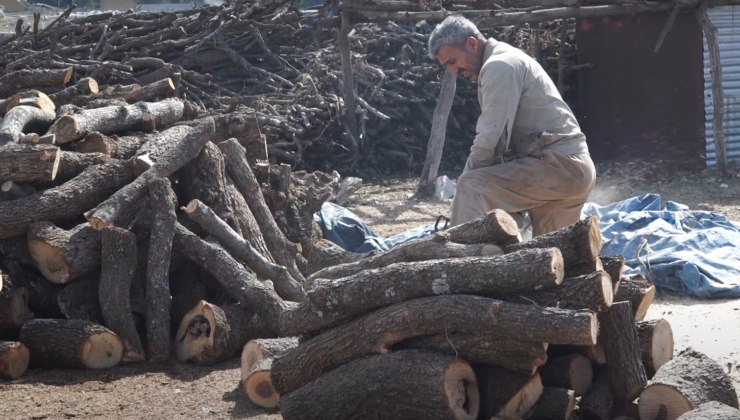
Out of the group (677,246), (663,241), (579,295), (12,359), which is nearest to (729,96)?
(663,241)

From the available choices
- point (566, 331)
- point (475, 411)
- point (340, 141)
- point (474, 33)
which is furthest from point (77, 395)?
point (340, 141)

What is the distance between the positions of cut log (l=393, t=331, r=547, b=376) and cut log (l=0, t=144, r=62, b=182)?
3443 mm


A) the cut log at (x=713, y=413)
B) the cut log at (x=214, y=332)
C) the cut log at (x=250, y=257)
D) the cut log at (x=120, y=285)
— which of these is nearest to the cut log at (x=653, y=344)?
the cut log at (x=713, y=413)

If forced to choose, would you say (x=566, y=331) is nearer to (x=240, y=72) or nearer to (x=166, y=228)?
(x=166, y=228)

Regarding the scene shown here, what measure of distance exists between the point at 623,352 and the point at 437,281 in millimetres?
966

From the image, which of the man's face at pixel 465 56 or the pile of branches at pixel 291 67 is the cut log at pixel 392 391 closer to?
the man's face at pixel 465 56

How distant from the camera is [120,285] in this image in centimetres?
609

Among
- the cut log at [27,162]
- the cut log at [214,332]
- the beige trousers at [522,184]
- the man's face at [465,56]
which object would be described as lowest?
the cut log at [214,332]

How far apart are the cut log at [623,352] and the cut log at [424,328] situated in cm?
50

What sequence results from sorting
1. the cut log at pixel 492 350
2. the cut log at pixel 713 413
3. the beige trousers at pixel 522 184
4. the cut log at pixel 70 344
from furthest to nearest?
the beige trousers at pixel 522 184, the cut log at pixel 70 344, the cut log at pixel 492 350, the cut log at pixel 713 413

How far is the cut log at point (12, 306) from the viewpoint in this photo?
6000 millimetres

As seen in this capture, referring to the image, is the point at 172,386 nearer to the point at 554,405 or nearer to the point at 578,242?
the point at 554,405

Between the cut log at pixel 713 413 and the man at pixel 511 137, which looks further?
the man at pixel 511 137

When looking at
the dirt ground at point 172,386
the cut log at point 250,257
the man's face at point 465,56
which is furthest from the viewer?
the cut log at point 250,257
